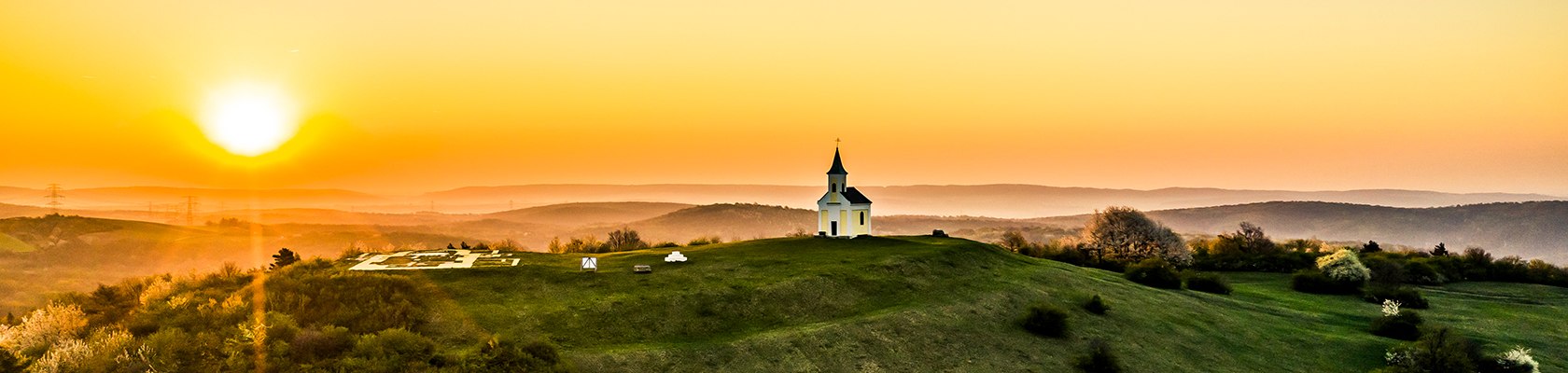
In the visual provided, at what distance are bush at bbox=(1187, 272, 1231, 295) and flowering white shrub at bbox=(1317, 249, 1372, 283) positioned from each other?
14.1 meters

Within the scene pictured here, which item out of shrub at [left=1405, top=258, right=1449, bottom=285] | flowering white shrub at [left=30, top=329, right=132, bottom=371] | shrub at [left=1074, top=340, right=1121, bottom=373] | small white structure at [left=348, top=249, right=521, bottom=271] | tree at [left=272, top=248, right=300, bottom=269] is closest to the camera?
flowering white shrub at [left=30, top=329, right=132, bottom=371]

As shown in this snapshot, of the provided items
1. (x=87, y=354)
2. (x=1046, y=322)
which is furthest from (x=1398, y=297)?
(x=87, y=354)

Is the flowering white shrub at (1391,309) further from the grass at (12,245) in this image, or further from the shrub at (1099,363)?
the grass at (12,245)

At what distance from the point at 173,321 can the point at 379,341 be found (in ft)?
30.8

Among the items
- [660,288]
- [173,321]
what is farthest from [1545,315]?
[173,321]

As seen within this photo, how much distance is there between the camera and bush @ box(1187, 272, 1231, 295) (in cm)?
6631

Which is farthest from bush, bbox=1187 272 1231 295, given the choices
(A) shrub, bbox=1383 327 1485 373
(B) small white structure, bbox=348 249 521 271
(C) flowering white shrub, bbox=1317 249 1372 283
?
(B) small white structure, bbox=348 249 521 271

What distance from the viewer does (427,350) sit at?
29.4m

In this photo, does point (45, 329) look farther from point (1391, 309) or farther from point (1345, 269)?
point (1345, 269)

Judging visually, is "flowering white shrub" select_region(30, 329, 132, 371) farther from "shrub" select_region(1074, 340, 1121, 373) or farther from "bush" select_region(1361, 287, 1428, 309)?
"bush" select_region(1361, 287, 1428, 309)

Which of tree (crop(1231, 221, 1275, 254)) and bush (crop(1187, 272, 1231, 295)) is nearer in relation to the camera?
bush (crop(1187, 272, 1231, 295))

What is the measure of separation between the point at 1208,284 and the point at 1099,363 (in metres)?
35.4

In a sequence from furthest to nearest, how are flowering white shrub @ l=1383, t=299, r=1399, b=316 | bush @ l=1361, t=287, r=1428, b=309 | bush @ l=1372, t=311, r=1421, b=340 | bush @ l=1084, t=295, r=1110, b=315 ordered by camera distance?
bush @ l=1361, t=287, r=1428, b=309 → flowering white shrub @ l=1383, t=299, r=1399, b=316 → bush @ l=1372, t=311, r=1421, b=340 → bush @ l=1084, t=295, r=1110, b=315

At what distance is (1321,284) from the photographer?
71.6 metres
